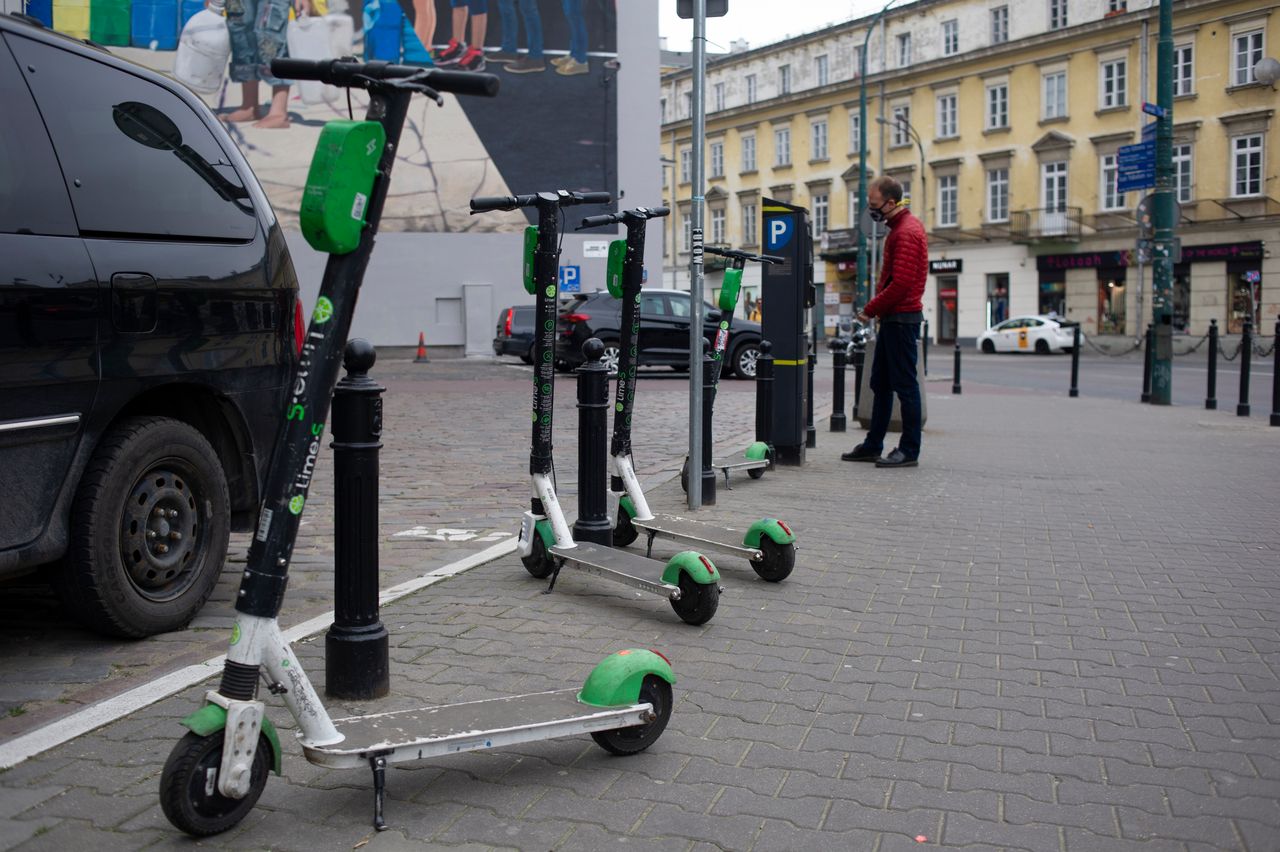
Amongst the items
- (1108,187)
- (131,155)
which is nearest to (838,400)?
(131,155)

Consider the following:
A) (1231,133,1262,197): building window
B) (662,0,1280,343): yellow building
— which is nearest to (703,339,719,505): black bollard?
(662,0,1280,343): yellow building

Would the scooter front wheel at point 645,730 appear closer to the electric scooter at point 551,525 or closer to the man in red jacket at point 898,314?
the electric scooter at point 551,525

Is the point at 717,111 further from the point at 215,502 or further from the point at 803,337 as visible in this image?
the point at 215,502

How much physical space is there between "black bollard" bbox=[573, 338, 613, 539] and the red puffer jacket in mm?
4170

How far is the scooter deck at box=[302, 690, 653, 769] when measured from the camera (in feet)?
10.1

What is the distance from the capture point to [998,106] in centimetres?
5291

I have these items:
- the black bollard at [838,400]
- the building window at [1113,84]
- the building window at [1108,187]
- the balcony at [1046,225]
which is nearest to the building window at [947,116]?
the balcony at [1046,225]

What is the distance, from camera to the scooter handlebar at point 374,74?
9.78ft

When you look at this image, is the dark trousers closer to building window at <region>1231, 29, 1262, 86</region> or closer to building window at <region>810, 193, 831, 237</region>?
building window at <region>1231, 29, 1262, 86</region>

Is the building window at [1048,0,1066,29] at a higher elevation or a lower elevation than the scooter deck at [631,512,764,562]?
higher

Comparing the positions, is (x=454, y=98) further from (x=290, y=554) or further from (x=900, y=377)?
(x=290, y=554)

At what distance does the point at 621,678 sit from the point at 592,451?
248 centimetres

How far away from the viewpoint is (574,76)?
3566cm

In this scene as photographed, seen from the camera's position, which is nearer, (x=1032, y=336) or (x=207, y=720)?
(x=207, y=720)
